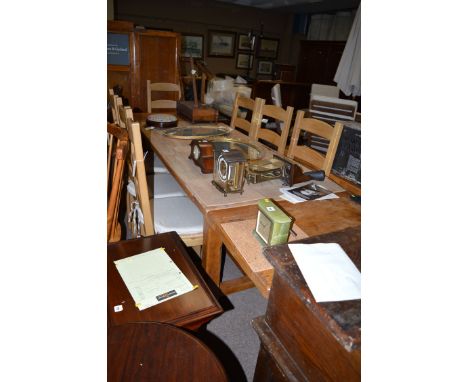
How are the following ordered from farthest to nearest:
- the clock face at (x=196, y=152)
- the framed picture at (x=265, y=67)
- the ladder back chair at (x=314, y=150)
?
the framed picture at (x=265, y=67)
the ladder back chair at (x=314, y=150)
the clock face at (x=196, y=152)

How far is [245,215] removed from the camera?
3.84ft

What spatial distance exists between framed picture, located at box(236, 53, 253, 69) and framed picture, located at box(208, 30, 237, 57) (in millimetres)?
217

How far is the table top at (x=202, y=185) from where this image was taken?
1263 mm

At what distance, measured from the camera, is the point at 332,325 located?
480 millimetres

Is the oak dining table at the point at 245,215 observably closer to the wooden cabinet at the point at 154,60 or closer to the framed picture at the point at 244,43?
the wooden cabinet at the point at 154,60

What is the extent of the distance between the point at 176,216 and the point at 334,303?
1249mm

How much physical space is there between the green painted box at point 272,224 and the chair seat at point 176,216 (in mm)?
676

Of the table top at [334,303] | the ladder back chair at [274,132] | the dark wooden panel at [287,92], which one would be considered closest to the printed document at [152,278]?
the table top at [334,303]

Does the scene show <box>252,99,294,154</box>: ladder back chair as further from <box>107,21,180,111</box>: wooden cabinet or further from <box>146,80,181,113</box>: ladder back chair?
<box>107,21,180,111</box>: wooden cabinet

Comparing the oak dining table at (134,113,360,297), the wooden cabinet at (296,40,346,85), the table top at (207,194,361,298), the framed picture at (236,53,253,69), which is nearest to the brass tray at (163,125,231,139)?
the oak dining table at (134,113,360,297)

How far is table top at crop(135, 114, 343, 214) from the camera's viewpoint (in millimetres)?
1263

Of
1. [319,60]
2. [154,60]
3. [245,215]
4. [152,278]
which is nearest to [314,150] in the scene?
[245,215]
